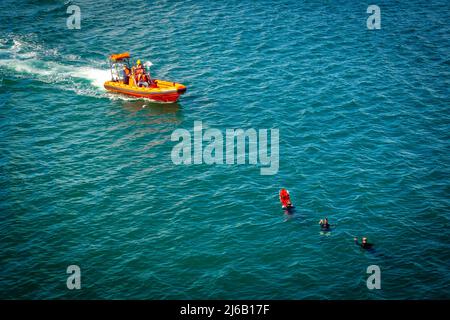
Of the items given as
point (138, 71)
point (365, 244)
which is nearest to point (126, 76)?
point (138, 71)

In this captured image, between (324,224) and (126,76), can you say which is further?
(126,76)

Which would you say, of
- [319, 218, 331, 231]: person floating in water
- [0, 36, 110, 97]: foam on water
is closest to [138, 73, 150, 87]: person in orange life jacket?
[0, 36, 110, 97]: foam on water

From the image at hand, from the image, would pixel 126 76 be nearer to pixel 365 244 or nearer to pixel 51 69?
pixel 51 69

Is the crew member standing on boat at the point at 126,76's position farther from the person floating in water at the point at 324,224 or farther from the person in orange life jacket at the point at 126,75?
the person floating in water at the point at 324,224

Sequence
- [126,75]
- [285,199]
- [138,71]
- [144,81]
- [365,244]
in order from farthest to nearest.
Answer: [126,75], [138,71], [144,81], [285,199], [365,244]

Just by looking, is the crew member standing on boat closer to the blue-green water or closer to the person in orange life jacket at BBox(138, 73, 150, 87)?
the person in orange life jacket at BBox(138, 73, 150, 87)
